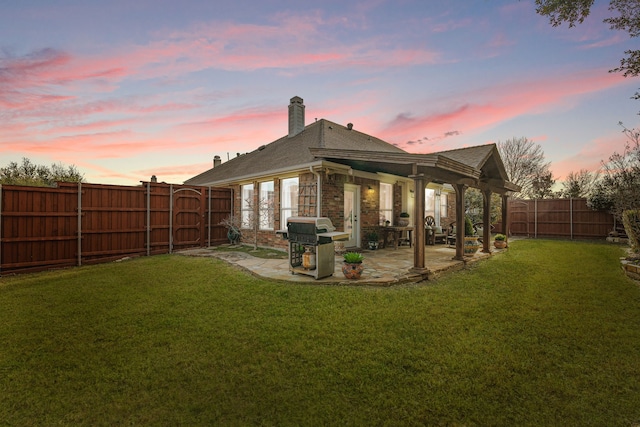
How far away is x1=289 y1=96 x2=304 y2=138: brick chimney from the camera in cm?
1219

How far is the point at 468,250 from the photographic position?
26.2ft

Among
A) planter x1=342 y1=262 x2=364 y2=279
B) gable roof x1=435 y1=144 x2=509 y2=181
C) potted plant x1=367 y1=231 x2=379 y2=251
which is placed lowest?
planter x1=342 y1=262 x2=364 y2=279

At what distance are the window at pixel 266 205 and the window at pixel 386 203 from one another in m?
3.96

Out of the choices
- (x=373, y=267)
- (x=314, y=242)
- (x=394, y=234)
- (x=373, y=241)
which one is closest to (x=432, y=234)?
(x=394, y=234)

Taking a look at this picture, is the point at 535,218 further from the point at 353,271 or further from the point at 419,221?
the point at 353,271

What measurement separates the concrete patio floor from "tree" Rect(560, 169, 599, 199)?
17606 mm

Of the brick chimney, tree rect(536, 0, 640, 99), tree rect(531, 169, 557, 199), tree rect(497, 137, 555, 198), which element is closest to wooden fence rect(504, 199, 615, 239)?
tree rect(536, 0, 640, 99)

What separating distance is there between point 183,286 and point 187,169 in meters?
13.8

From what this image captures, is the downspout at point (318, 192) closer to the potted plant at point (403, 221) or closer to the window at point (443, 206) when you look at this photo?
the potted plant at point (403, 221)

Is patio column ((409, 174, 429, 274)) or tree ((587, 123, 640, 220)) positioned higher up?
tree ((587, 123, 640, 220))

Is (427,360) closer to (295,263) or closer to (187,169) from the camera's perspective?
(295,263)

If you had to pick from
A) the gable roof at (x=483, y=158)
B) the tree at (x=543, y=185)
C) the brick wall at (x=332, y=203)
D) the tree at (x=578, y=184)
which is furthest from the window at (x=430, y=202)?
the tree at (x=543, y=185)

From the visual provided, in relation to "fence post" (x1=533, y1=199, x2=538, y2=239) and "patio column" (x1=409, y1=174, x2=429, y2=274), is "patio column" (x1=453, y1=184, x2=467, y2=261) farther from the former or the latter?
"fence post" (x1=533, y1=199, x2=538, y2=239)

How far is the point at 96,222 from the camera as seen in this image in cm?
757
